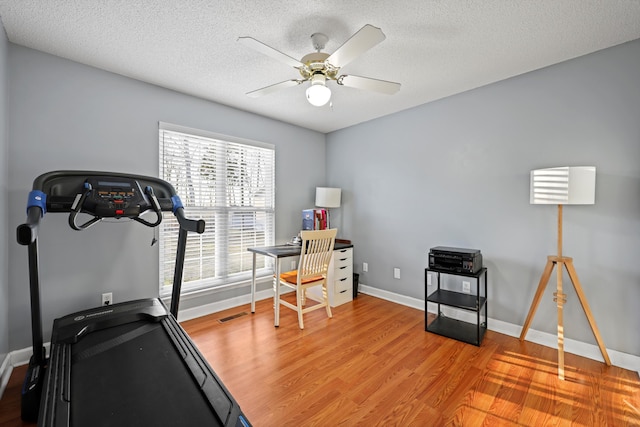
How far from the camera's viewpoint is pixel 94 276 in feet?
8.15

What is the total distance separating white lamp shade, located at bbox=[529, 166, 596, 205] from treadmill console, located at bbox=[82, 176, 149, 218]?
10.0 feet

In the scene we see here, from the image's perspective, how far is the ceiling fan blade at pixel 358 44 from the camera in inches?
59.4

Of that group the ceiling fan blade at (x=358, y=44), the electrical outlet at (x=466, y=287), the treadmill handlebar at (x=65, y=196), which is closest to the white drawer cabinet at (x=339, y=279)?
the electrical outlet at (x=466, y=287)

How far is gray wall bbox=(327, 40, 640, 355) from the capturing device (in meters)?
2.18

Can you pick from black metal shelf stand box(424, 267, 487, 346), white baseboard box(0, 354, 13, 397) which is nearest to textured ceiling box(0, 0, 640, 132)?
black metal shelf stand box(424, 267, 487, 346)

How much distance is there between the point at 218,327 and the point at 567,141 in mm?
3723

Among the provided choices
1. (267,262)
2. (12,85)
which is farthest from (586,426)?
(12,85)

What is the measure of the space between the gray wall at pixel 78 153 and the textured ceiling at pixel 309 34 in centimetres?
18

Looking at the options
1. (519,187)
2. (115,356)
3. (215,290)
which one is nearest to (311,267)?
(215,290)

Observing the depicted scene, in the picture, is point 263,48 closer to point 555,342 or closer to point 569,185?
point 569,185

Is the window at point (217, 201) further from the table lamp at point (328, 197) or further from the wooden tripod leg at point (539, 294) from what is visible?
the wooden tripod leg at point (539, 294)

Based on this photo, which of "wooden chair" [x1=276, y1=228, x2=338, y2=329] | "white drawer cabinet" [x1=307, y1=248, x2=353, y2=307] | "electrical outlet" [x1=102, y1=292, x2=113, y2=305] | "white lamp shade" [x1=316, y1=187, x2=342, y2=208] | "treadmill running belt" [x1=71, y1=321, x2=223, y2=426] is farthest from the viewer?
"white lamp shade" [x1=316, y1=187, x2=342, y2=208]

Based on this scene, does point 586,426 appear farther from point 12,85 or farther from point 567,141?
point 12,85

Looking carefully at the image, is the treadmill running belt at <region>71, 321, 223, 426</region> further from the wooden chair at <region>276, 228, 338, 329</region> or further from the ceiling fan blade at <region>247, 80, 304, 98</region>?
the ceiling fan blade at <region>247, 80, 304, 98</region>
